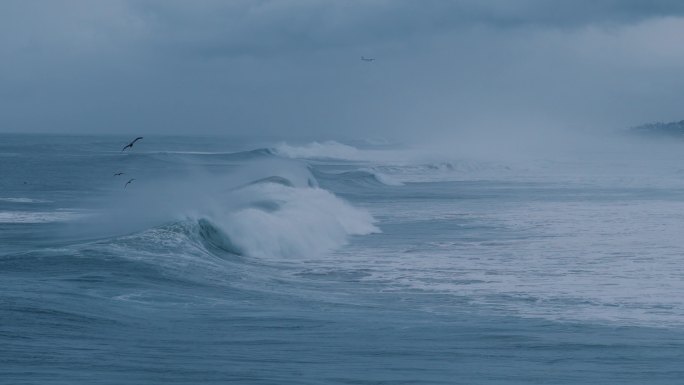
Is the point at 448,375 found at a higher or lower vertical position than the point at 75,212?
lower

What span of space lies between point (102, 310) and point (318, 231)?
9860 mm

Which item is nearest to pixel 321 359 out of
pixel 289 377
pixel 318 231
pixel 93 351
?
pixel 289 377

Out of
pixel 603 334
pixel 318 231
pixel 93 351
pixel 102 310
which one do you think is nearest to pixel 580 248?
pixel 318 231

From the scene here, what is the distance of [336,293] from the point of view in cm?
1280

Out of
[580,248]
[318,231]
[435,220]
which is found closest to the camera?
[580,248]

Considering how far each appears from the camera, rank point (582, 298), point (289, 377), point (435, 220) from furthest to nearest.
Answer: point (435, 220)
point (582, 298)
point (289, 377)

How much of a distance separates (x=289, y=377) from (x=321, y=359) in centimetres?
74

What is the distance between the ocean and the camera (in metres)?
8.57

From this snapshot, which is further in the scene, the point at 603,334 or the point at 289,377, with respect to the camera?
the point at 603,334

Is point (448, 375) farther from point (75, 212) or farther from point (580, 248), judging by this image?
point (75, 212)

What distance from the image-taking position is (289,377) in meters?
8.12

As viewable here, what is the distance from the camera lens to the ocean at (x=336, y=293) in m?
8.57

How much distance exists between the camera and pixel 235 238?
18.4 metres

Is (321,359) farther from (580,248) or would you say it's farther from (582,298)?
(580,248)
